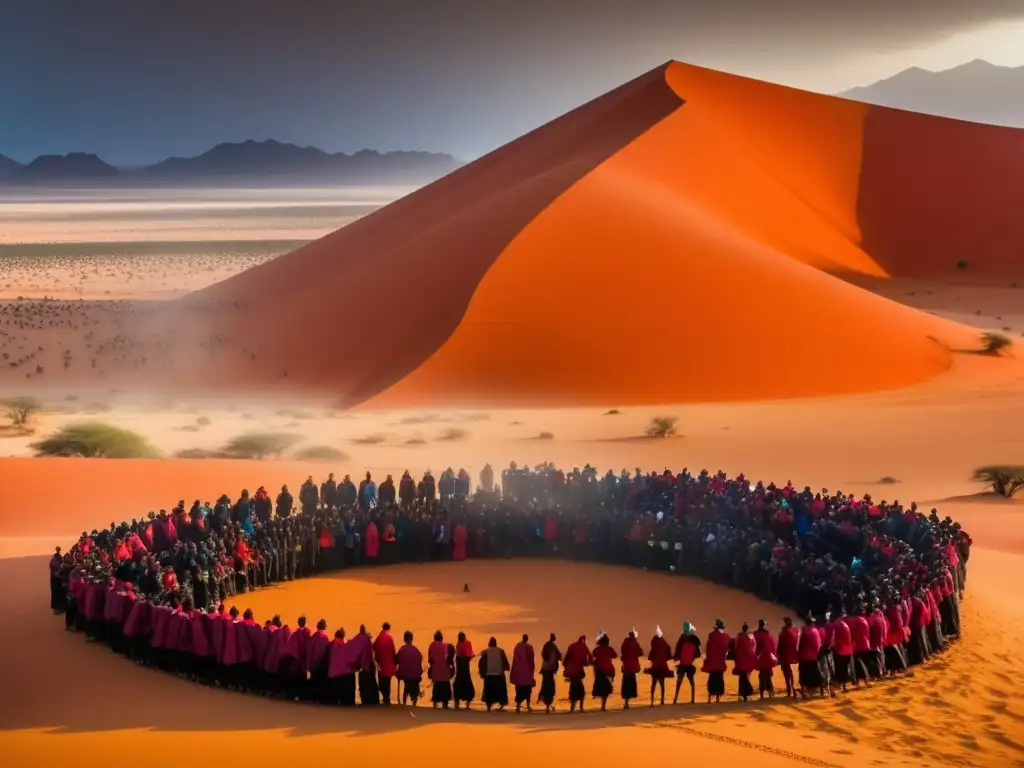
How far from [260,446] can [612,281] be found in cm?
1866

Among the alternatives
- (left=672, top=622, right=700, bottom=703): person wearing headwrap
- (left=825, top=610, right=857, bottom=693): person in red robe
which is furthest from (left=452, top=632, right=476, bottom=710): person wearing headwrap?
(left=825, top=610, right=857, bottom=693): person in red robe

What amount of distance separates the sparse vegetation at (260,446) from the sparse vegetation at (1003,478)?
62.1 ft

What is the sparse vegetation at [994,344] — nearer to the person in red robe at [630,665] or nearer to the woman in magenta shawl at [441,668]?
the person in red robe at [630,665]

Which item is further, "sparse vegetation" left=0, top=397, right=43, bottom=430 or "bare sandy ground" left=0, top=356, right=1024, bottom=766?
"sparse vegetation" left=0, top=397, right=43, bottom=430

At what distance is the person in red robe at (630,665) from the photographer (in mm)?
16203

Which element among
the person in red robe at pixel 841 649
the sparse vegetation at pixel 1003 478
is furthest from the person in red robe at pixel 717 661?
the sparse vegetation at pixel 1003 478

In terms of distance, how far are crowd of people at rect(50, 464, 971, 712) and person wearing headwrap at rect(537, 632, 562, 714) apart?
0.09 feet

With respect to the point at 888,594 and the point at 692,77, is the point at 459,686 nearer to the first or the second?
the point at 888,594

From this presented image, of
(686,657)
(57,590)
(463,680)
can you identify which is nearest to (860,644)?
(686,657)

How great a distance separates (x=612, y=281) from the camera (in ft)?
172

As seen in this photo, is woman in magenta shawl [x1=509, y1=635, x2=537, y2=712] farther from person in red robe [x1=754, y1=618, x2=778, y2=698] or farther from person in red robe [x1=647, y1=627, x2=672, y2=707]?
person in red robe [x1=754, y1=618, x2=778, y2=698]

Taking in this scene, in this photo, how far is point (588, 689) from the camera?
687 inches

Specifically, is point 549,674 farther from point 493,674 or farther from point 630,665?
point 630,665

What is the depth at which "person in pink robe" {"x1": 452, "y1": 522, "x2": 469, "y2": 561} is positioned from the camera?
25.0 m
